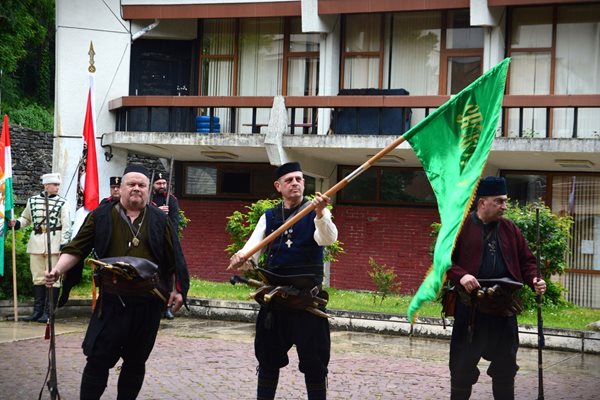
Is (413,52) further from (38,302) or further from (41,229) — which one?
(38,302)

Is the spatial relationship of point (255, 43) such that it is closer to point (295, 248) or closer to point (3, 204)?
point (3, 204)

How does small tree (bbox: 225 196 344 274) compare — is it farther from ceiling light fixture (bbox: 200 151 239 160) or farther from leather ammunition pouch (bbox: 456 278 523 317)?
leather ammunition pouch (bbox: 456 278 523 317)

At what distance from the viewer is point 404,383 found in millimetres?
10195

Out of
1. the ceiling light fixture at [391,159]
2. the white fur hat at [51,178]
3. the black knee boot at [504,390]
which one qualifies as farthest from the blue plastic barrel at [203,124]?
the black knee boot at [504,390]

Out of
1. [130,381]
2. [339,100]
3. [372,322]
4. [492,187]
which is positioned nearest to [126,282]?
[130,381]

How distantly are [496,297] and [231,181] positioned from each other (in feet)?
51.7

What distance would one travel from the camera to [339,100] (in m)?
19.8

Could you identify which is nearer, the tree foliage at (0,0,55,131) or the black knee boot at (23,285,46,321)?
the black knee boot at (23,285,46,321)

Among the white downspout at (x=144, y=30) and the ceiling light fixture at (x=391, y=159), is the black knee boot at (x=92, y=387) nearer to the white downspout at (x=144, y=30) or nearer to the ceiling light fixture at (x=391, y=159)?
the ceiling light fixture at (x=391, y=159)

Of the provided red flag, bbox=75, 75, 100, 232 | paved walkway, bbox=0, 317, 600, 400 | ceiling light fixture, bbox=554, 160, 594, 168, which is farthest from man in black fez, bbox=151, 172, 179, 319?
ceiling light fixture, bbox=554, 160, 594, 168

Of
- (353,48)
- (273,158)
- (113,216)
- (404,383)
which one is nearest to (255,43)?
(353,48)

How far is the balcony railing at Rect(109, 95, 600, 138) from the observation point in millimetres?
18812

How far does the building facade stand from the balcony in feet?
0.10

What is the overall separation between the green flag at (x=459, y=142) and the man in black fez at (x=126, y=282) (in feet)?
6.69
